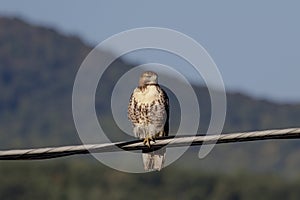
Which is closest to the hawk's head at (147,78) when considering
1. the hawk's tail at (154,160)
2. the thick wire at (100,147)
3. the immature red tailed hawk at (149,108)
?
the immature red tailed hawk at (149,108)

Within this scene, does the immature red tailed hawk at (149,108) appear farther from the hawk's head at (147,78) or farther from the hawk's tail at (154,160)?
the hawk's tail at (154,160)

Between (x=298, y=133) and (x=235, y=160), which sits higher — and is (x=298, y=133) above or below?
below

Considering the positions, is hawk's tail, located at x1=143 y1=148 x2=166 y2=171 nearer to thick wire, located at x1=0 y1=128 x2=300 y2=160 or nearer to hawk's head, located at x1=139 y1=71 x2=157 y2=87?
hawk's head, located at x1=139 y1=71 x2=157 y2=87

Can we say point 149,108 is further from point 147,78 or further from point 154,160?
point 154,160

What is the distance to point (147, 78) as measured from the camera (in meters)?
18.6

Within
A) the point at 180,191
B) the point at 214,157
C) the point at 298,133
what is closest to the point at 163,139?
the point at 298,133

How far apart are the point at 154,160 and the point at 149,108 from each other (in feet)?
3.18

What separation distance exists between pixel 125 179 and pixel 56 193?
19.2 m

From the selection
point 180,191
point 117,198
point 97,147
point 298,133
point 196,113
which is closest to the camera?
point 298,133

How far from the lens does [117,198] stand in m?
99.6

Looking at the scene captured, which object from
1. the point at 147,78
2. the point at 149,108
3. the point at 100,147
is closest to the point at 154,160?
the point at 149,108

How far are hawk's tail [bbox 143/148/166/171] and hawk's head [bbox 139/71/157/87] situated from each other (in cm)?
120

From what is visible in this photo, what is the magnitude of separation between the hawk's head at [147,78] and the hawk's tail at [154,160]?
47.3 inches

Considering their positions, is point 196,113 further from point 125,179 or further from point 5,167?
point 125,179
